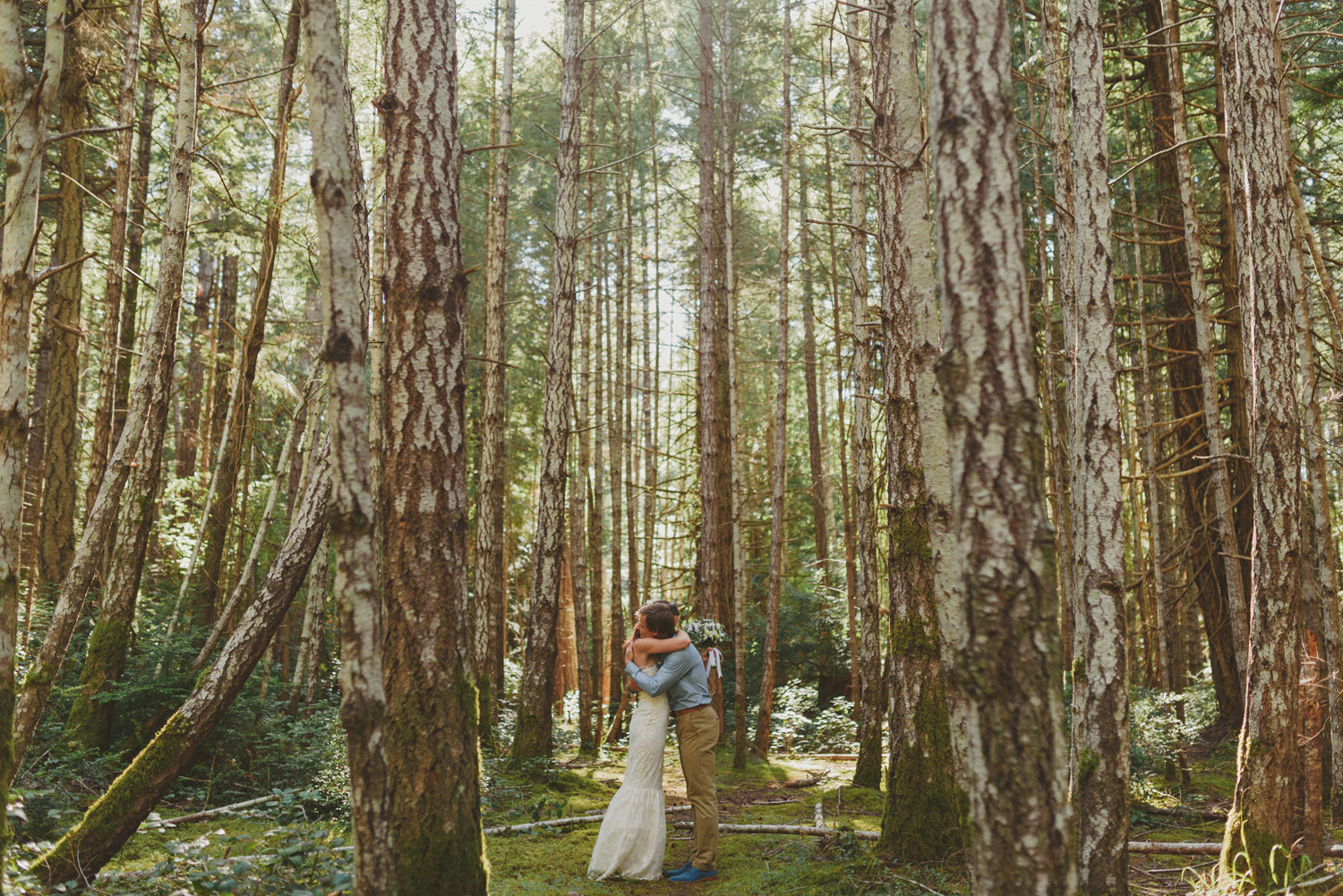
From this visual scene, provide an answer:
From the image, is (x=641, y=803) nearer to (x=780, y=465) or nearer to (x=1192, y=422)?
(x=780, y=465)

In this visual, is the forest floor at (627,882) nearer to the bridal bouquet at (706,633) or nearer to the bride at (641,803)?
the bride at (641,803)

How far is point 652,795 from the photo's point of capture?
17.7ft

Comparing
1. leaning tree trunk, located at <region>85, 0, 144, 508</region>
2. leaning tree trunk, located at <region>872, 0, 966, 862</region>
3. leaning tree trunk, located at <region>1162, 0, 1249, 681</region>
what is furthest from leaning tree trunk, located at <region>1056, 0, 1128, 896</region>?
leaning tree trunk, located at <region>85, 0, 144, 508</region>

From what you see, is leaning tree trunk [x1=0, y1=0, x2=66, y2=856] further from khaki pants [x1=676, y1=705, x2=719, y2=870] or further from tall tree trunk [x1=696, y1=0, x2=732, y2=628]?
tall tree trunk [x1=696, y1=0, x2=732, y2=628]

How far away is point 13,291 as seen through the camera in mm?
3270

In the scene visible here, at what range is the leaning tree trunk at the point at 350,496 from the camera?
2.83 metres

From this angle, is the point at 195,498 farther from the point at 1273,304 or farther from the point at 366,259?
the point at 1273,304

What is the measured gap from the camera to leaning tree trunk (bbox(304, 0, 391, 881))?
2828 mm

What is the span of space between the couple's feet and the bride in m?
0.08

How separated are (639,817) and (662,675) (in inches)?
36.0

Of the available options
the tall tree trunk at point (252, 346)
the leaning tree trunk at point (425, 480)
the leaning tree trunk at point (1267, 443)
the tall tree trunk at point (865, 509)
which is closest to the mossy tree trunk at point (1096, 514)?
the leaning tree trunk at point (1267, 443)

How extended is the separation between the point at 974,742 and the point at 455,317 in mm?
2785

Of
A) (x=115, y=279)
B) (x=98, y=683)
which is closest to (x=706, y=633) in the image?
(x=98, y=683)

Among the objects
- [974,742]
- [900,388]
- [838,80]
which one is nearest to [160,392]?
[900,388]
